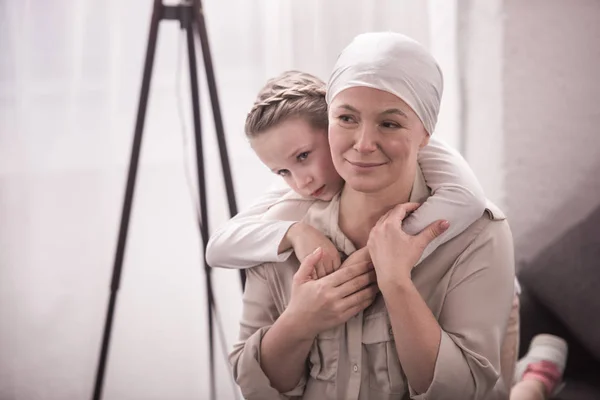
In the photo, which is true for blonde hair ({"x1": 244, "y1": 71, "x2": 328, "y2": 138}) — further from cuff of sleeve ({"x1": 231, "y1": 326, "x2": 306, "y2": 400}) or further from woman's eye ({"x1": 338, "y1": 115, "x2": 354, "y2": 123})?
cuff of sleeve ({"x1": 231, "y1": 326, "x2": 306, "y2": 400})

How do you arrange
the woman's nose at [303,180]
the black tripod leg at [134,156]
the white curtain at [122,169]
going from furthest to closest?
1. the white curtain at [122,169]
2. the black tripod leg at [134,156]
3. the woman's nose at [303,180]

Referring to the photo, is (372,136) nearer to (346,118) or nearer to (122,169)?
(346,118)

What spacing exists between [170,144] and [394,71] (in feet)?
3.88

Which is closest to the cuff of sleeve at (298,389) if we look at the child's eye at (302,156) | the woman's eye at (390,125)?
the child's eye at (302,156)

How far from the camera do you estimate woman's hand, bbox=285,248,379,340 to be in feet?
4.61

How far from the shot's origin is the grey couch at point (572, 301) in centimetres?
196

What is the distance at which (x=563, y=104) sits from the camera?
2.38 m

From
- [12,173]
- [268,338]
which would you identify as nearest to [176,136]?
[12,173]

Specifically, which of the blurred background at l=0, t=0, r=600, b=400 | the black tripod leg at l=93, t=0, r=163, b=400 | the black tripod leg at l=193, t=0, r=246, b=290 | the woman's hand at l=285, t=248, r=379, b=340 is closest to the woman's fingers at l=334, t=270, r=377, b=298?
the woman's hand at l=285, t=248, r=379, b=340

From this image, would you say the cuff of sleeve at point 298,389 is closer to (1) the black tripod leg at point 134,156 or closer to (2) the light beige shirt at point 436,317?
(2) the light beige shirt at point 436,317

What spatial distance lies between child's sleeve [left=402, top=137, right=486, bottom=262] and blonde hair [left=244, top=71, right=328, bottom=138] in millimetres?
286

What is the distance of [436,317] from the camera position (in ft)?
4.84

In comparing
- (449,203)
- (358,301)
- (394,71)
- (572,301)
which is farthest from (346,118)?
(572,301)

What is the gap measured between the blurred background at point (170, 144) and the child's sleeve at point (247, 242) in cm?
74
